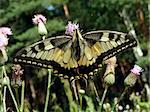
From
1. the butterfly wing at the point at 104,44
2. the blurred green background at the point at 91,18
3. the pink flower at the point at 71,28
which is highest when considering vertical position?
the blurred green background at the point at 91,18

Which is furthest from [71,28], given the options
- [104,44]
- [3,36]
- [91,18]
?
[91,18]

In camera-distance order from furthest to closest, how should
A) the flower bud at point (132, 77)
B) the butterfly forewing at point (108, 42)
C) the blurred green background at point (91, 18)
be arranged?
the blurred green background at point (91, 18)
the flower bud at point (132, 77)
the butterfly forewing at point (108, 42)

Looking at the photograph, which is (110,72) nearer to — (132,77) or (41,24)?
(132,77)

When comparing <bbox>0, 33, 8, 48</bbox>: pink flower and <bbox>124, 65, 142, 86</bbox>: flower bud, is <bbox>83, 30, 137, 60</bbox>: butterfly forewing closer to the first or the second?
<bbox>124, 65, 142, 86</bbox>: flower bud

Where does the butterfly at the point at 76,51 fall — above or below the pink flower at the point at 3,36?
below

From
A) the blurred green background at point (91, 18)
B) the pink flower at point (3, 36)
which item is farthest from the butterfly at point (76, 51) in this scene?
the blurred green background at point (91, 18)

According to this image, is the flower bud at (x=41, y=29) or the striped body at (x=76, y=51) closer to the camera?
the striped body at (x=76, y=51)

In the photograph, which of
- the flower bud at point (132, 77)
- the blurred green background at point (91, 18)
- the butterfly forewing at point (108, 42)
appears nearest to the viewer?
the butterfly forewing at point (108, 42)

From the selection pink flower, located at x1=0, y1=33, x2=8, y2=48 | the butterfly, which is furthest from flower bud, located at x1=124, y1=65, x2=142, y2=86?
pink flower, located at x1=0, y1=33, x2=8, y2=48

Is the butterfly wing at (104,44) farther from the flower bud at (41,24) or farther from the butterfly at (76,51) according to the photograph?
the flower bud at (41,24)
